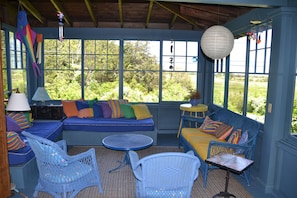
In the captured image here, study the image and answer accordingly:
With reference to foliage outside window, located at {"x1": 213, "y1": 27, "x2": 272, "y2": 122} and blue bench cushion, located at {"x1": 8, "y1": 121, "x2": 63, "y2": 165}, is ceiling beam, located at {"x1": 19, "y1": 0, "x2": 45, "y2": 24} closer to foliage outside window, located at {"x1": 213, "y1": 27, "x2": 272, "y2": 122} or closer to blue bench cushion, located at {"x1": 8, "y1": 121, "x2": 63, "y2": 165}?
blue bench cushion, located at {"x1": 8, "y1": 121, "x2": 63, "y2": 165}

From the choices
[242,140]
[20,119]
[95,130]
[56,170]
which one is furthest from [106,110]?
[242,140]

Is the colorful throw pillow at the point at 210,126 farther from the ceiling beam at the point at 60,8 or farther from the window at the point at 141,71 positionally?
the ceiling beam at the point at 60,8

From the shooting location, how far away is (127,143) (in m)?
3.98

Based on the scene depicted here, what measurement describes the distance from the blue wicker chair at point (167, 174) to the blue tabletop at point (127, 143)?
1218mm

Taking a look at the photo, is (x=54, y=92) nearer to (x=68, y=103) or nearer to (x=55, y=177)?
(x=68, y=103)

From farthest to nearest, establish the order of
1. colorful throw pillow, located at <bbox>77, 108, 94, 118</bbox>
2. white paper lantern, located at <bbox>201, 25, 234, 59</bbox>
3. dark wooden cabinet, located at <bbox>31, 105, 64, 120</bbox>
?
1. colorful throw pillow, located at <bbox>77, 108, 94, 118</bbox>
2. dark wooden cabinet, located at <bbox>31, 105, 64, 120</bbox>
3. white paper lantern, located at <bbox>201, 25, 234, 59</bbox>

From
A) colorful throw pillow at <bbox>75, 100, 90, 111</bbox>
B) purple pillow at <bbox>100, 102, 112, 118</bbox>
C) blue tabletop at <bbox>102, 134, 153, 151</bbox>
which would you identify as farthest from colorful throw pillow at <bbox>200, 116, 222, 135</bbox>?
colorful throw pillow at <bbox>75, 100, 90, 111</bbox>

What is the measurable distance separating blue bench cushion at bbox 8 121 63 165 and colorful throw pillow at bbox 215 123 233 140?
3.03 meters

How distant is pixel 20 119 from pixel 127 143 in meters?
2.19

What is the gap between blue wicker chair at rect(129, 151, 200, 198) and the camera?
2348 mm

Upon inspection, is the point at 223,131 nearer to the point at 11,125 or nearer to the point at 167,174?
the point at 167,174

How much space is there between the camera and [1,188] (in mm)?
→ 2959

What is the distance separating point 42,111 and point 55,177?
290 cm

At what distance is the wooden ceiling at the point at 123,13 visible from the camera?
5.19 metres
